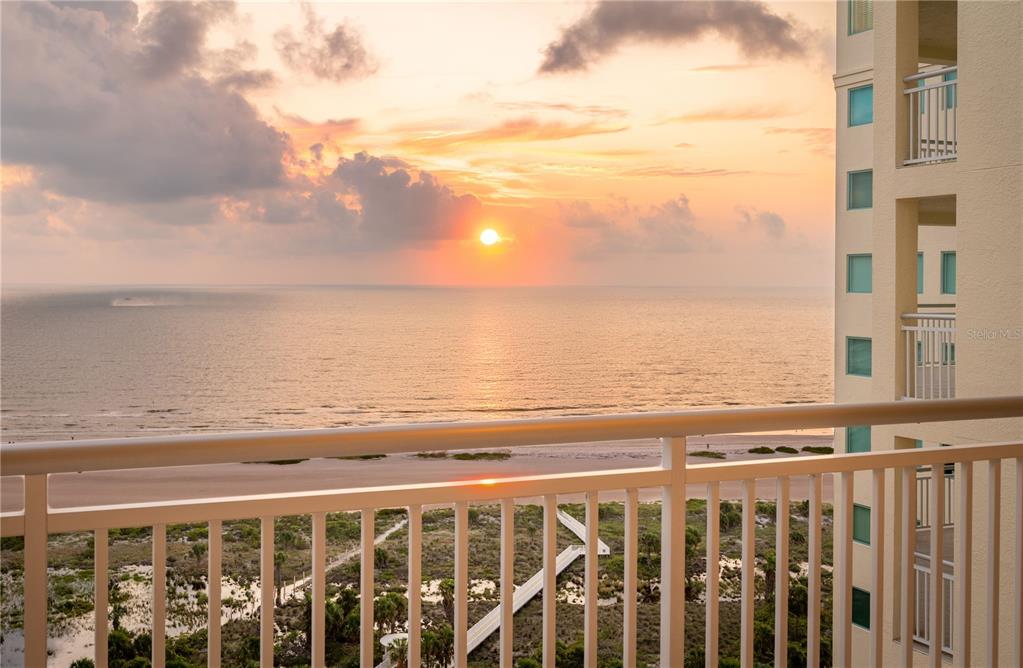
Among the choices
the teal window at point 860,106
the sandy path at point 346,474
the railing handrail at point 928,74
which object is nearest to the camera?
the railing handrail at point 928,74

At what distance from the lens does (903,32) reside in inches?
325

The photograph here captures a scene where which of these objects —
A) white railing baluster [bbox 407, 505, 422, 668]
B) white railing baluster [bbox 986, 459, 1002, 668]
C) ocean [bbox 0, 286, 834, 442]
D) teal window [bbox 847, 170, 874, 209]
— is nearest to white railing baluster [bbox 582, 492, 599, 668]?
white railing baluster [bbox 407, 505, 422, 668]

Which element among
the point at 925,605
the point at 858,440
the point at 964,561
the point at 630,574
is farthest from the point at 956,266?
the point at 858,440

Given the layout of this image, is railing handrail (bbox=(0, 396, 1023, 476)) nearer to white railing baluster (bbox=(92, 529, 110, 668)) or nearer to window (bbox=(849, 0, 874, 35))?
white railing baluster (bbox=(92, 529, 110, 668))

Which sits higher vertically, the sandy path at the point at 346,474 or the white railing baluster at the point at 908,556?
the white railing baluster at the point at 908,556

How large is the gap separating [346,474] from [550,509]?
26243 millimetres

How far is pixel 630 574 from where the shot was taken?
184 cm

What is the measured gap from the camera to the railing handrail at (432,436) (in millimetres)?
1409

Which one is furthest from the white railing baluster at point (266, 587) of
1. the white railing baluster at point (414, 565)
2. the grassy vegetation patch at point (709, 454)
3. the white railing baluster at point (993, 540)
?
the grassy vegetation patch at point (709, 454)

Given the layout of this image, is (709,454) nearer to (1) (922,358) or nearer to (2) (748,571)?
(1) (922,358)

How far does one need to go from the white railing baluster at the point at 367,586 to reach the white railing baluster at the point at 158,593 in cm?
31
